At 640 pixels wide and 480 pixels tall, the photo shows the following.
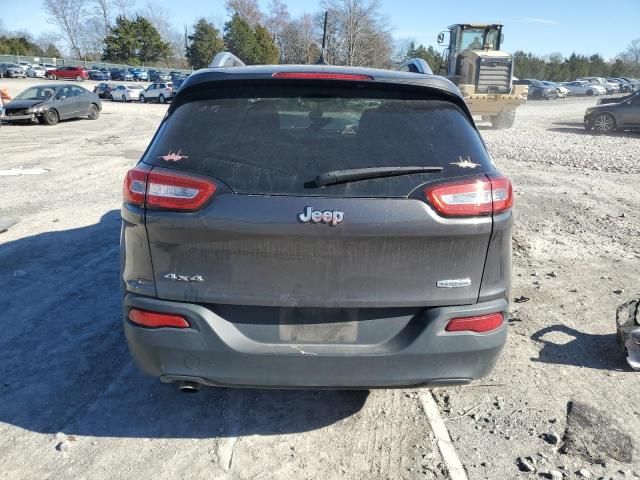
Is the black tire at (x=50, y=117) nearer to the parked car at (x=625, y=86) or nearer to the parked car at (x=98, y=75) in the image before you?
the parked car at (x=98, y=75)

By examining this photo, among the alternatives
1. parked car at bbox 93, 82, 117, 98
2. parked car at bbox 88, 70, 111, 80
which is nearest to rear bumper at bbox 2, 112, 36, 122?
parked car at bbox 93, 82, 117, 98

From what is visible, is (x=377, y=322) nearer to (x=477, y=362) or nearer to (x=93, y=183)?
(x=477, y=362)

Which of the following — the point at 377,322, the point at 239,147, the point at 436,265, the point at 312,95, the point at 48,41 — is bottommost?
the point at 377,322

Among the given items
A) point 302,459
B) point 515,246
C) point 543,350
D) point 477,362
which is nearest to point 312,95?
point 477,362

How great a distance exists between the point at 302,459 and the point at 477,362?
42.0 inches

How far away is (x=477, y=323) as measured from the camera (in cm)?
250

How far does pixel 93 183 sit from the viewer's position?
9.90m

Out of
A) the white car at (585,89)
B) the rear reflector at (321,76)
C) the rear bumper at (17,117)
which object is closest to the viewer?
the rear reflector at (321,76)

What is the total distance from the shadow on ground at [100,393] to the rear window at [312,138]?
1533 mm

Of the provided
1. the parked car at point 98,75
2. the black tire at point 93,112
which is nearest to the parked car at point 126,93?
the black tire at point 93,112

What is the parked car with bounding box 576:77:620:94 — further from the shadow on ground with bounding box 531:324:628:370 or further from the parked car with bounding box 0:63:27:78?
the shadow on ground with bounding box 531:324:628:370

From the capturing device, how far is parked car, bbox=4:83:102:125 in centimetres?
2055

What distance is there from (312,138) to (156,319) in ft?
3.79

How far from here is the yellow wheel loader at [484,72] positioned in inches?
812
